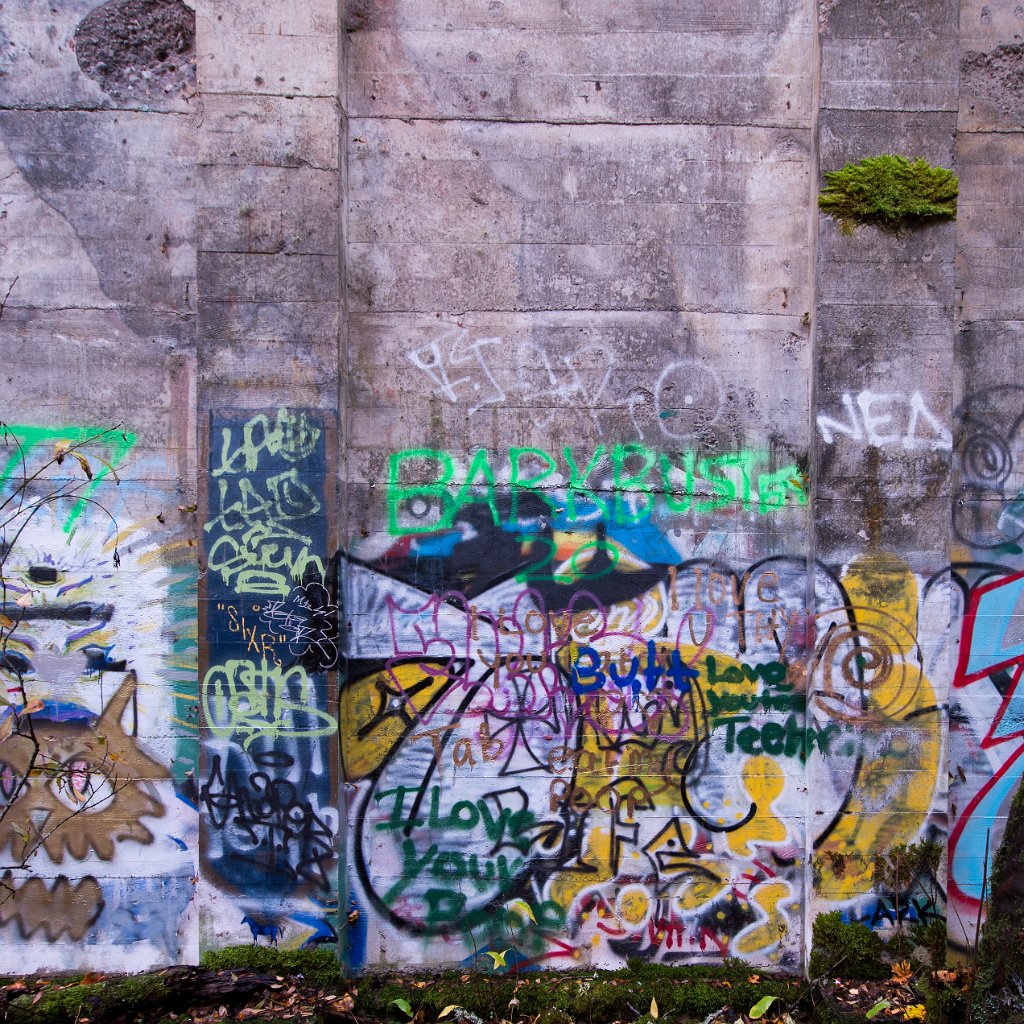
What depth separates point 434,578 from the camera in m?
4.51

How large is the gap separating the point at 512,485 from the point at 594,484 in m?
0.50

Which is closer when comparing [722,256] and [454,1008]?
[454,1008]

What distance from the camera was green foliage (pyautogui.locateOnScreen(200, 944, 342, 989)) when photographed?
13.8ft

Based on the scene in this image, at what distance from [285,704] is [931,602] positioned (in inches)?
151

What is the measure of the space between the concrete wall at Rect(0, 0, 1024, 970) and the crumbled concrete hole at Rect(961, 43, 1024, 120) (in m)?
0.04

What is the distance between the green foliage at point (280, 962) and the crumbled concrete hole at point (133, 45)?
16.5 feet

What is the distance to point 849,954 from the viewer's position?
14.1 feet

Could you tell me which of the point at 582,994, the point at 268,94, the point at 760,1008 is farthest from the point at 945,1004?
the point at 268,94

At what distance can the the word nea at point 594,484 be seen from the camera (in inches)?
178

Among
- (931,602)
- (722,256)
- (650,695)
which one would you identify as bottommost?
(650,695)

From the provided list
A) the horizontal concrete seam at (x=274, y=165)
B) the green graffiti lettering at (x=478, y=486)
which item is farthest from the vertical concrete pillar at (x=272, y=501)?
the green graffiti lettering at (x=478, y=486)

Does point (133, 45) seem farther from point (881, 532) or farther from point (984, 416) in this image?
point (984, 416)

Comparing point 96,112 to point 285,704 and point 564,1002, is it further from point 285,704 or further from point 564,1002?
point 564,1002

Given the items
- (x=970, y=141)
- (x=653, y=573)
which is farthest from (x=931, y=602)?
(x=970, y=141)
